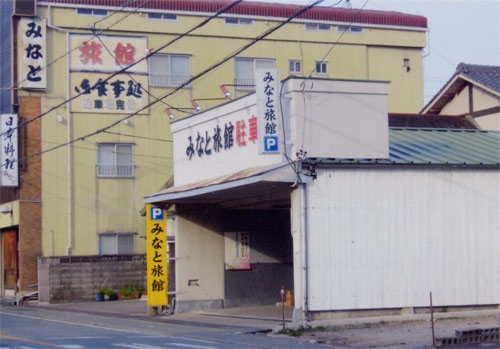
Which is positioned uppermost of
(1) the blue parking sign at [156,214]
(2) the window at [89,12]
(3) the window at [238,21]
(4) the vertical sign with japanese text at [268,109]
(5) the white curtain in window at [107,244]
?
(3) the window at [238,21]

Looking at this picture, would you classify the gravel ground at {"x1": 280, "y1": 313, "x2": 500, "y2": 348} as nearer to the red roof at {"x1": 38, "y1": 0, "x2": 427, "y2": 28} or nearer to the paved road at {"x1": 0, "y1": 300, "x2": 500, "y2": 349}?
the paved road at {"x1": 0, "y1": 300, "x2": 500, "y2": 349}

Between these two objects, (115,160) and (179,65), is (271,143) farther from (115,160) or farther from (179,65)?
(179,65)

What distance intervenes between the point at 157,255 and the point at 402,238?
866cm

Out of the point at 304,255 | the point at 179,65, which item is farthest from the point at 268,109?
the point at 179,65

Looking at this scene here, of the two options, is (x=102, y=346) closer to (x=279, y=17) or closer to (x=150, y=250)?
(x=150, y=250)

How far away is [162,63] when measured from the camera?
140 feet

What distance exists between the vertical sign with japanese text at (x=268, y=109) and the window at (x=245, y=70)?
21969 mm

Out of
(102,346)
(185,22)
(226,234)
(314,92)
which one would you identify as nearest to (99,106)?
(185,22)

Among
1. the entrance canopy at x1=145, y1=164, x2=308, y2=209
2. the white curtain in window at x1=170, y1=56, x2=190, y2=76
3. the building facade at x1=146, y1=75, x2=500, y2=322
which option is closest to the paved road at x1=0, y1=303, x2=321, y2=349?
the building facade at x1=146, y1=75, x2=500, y2=322

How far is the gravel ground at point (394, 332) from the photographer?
18.2 m

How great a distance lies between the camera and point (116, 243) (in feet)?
136

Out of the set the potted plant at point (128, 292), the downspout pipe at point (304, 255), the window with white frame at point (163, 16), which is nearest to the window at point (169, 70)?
the window with white frame at point (163, 16)

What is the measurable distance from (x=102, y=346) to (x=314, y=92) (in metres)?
8.44

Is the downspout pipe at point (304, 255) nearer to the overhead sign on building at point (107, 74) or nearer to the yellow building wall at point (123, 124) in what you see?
the yellow building wall at point (123, 124)
